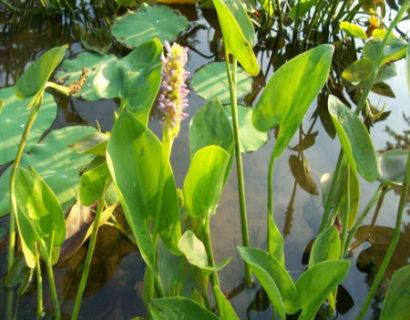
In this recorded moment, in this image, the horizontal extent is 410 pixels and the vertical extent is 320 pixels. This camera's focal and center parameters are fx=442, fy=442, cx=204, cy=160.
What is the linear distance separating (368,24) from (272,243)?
165 cm

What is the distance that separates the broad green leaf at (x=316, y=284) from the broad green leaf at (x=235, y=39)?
1.20 ft

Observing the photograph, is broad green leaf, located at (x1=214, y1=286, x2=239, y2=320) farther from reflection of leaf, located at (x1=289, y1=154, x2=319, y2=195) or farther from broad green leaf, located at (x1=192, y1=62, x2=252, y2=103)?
broad green leaf, located at (x1=192, y1=62, x2=252, y2=103)

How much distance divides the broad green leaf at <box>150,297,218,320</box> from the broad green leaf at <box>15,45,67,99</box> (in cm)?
40

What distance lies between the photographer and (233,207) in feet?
4.18

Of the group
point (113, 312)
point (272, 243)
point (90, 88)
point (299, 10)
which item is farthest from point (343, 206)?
point (299, 10)

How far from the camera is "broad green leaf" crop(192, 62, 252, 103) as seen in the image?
1583 mm

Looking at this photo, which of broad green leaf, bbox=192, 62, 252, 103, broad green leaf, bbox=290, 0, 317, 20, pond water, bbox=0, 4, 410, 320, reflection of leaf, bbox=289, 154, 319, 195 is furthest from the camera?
broad green leaf, bbox=290, 0, 317, 20

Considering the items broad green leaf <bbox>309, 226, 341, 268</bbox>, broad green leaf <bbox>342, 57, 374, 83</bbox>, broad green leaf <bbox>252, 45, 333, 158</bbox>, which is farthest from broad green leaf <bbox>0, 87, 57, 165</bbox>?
broad green leaf <bbox>342, 57, 374, 83</bbox>

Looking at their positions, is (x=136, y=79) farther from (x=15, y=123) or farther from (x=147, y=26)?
(x=147, y=26)

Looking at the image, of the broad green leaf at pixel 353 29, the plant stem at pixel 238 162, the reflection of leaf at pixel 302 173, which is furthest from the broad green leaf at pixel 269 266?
the broad green leaf at pixel 353 29

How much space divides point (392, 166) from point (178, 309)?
0.54m

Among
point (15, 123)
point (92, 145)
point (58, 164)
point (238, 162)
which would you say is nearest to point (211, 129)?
point (238, 162)

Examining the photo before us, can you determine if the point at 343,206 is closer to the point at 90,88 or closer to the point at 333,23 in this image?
the point at 90,88

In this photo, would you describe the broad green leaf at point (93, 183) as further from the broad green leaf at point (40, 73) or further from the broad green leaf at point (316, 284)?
the broad green leaf at point (316, 284)
